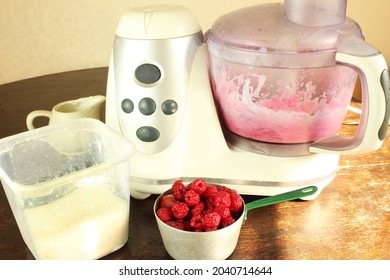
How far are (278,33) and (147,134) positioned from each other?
10.0 inches

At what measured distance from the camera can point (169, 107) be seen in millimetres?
716

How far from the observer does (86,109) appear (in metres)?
0.80

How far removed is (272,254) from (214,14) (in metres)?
1.20

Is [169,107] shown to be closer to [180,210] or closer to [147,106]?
[147,106]

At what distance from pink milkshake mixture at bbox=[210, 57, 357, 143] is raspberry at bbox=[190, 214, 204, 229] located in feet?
0.68

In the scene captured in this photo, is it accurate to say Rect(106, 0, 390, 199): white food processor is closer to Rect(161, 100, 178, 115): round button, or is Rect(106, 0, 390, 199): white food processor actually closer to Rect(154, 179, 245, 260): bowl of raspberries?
Rect(161, 100, 178, 115): round button

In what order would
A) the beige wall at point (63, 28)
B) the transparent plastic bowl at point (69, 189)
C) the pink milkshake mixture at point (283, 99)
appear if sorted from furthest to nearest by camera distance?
the beige wall at point (63, 28), the pink milkshake mixture at point (283, 99), the transparent plastic bowl at point (69, 189)

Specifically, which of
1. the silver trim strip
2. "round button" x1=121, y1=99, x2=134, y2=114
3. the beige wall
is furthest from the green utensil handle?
the beige wall

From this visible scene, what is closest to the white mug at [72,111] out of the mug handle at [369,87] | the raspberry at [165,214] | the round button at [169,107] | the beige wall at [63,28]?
the round button at [169,107]

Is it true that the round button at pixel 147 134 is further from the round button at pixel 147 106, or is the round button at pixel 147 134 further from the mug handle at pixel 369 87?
the mug handle at pixel 369 87

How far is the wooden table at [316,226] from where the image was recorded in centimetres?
64
